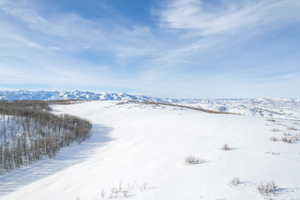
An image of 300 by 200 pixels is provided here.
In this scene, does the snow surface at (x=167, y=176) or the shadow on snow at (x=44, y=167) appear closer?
the snow surface at (x=167, y=176)

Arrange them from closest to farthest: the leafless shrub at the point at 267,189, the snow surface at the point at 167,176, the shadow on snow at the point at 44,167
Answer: the leafless shrub at the point at 267,189 < the snow surface at the point at 167,176 < the shadow on snow at the point at 44,167

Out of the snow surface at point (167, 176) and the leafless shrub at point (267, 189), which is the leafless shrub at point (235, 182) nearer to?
the snow surface at point (167, 176)

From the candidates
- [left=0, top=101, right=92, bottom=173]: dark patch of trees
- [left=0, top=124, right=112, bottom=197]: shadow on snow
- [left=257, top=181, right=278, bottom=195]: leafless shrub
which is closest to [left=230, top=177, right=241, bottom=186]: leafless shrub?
[left=257, top=181, right=278, bottom=195]: leafless shrub

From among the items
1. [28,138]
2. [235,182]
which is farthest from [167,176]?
[28,138]

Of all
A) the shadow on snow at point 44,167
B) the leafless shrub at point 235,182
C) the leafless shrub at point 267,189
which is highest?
the leafless shrub at point 267,189

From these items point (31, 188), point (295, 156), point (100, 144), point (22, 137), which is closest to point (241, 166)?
point (295, 156)

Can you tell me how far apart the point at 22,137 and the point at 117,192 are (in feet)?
19.6

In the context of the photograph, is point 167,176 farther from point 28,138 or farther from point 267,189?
point 28,138

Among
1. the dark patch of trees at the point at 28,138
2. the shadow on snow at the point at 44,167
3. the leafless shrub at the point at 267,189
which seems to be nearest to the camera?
the leafless shrub at the point at 267,189

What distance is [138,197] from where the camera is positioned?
2.49 metres

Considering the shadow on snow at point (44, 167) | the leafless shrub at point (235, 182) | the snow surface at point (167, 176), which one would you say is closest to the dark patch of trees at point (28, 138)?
the shadow on snow at point (44, 167)

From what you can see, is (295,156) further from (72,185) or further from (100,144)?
(100,144)

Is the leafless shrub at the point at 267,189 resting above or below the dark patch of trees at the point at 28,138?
above

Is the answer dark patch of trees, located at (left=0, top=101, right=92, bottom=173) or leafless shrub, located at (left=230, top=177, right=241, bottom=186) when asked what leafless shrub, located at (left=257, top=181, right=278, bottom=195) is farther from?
dark patch of trees, located at (left=0, top=101, right=92, bottom=173)
